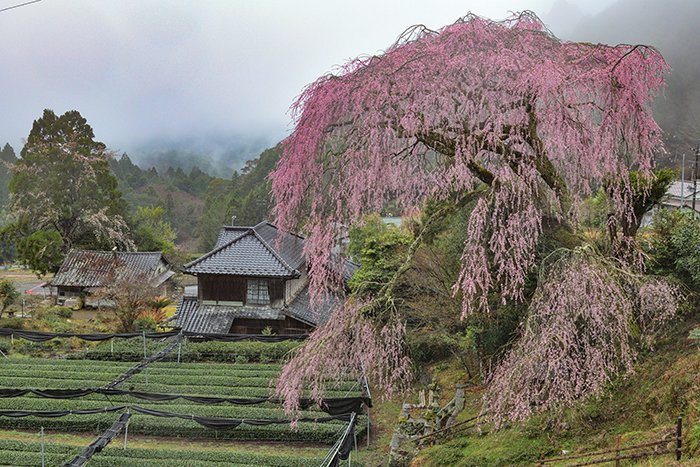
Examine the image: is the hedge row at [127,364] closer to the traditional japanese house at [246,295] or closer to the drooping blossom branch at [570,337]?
the traditional japanese house at [246,295]

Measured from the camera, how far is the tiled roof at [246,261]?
21266 mm

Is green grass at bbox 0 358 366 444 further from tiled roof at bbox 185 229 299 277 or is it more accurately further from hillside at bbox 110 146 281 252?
hillside at bbox 110 146 281 252

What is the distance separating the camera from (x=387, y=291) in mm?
7090

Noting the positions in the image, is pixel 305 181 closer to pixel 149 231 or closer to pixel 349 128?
pixel 349 128

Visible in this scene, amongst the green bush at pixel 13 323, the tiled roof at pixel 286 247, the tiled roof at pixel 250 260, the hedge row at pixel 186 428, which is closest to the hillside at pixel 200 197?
the tiled roof at pixel 286 247

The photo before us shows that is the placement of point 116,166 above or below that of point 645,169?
above

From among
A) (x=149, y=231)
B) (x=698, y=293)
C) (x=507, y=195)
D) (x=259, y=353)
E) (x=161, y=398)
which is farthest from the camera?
(x=149, y=231)

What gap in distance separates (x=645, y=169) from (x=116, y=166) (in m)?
78.9

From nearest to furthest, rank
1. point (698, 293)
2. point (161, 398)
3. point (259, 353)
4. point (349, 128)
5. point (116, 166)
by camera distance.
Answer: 1. point (349, 128)
2. point (698, 293)
3. point (161, 398)
4. point (259, 353)
5. point (116, 166)

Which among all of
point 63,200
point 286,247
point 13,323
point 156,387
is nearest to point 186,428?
point 156,387

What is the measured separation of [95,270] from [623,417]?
29.9m

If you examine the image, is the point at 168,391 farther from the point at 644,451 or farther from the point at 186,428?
the point at 644,451

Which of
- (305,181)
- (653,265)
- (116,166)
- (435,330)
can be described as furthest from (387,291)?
(116,166)

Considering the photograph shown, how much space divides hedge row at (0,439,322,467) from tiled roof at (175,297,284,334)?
32.5ft
